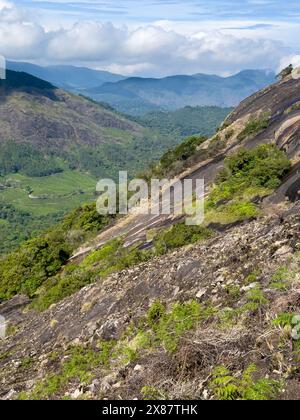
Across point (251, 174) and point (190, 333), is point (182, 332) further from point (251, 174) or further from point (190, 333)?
point (251, 174)

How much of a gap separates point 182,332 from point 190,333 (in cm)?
76

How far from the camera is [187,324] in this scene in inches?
606

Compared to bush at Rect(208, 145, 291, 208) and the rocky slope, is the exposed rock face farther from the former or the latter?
bush at Rect(208, 145, 291, 208)

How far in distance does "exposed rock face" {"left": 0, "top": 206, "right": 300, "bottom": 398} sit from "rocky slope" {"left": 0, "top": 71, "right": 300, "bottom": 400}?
0.13 feet

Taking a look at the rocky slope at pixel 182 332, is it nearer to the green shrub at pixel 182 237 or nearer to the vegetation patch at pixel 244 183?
the green shrub at pixel 182 237

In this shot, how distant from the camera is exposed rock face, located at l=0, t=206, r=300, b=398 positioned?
12227 mm

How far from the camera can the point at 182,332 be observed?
582 inches

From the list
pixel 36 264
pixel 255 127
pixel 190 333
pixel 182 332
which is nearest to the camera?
pixel 190 333

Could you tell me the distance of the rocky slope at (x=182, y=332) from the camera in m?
11.8

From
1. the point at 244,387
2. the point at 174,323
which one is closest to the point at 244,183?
the point at 174,323

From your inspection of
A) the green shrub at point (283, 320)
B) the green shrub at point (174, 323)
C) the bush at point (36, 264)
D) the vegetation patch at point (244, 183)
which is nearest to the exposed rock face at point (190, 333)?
the green shrub at point (283, 320)

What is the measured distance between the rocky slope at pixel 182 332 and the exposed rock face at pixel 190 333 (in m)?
0.04

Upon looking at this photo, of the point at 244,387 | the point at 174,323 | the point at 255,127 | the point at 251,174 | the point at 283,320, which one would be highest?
the point at 255,127

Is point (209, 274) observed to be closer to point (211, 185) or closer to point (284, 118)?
point (211, 185)
